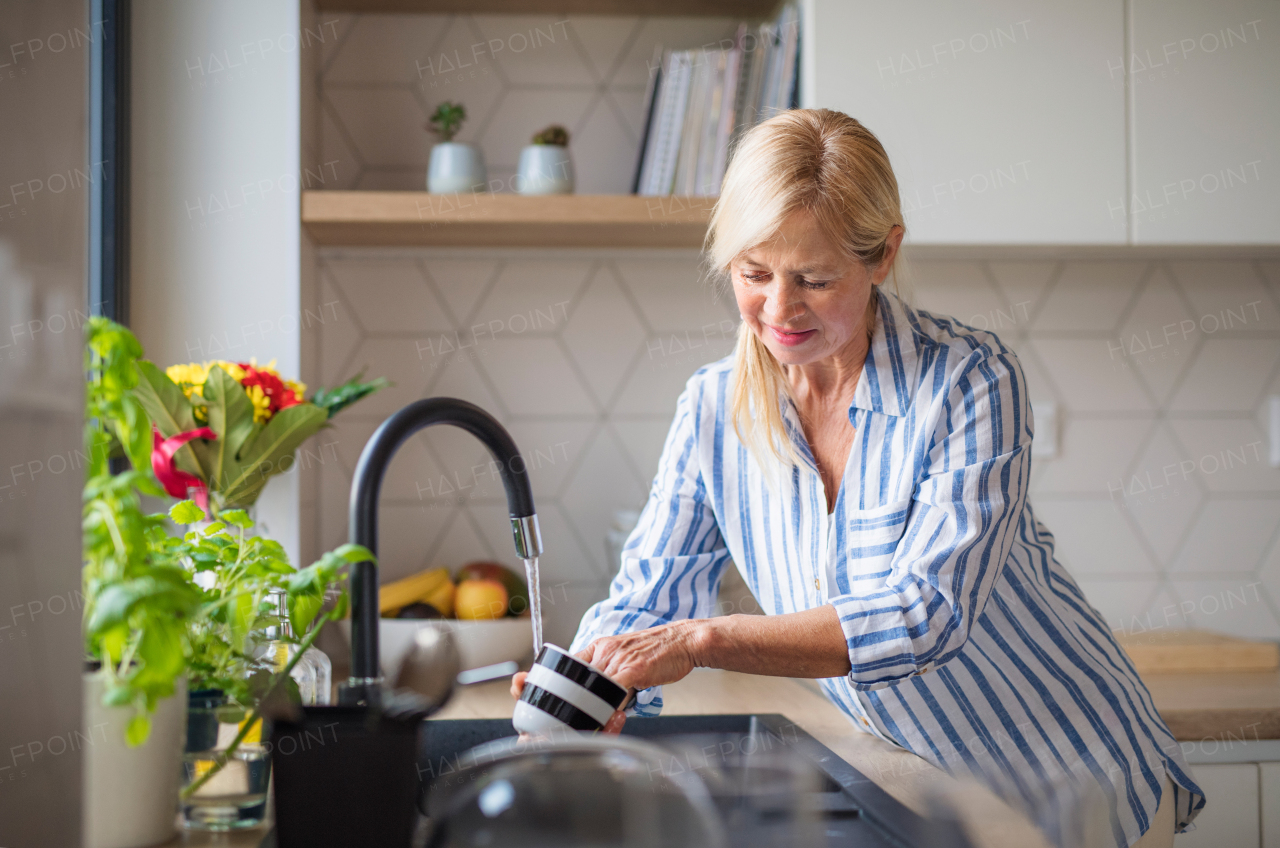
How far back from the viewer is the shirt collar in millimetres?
1061

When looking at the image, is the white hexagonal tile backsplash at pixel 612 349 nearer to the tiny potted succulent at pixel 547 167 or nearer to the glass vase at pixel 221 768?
the tiny potted succulent at pixel 547 167

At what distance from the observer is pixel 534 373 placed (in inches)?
71.3

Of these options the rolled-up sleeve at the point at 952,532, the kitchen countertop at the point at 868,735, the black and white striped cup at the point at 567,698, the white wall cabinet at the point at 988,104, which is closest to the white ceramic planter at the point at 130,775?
the black and white striped cup at the point at 567,698

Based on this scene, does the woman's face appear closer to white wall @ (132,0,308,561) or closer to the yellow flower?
the yellow flower

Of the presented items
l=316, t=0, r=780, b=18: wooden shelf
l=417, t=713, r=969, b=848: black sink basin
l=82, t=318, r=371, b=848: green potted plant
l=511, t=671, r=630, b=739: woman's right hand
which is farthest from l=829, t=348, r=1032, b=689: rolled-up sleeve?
l=316, t=0, r=780, b=18: wooden shelf

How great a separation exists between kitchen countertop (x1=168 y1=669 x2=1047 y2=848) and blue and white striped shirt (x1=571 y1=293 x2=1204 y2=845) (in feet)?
0.19

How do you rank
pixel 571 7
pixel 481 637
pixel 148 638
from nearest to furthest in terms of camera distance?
pixel 148 638 → pixel 481 637 → pixel 571 7

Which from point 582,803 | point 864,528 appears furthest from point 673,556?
point 582,803

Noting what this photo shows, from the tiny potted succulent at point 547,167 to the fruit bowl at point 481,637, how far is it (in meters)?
0.70

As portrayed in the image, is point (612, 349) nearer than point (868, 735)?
No

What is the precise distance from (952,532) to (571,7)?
127 cm

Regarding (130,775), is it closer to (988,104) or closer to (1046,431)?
(988,104)

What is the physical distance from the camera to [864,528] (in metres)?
1.05

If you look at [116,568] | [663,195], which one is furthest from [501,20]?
[116,568]
